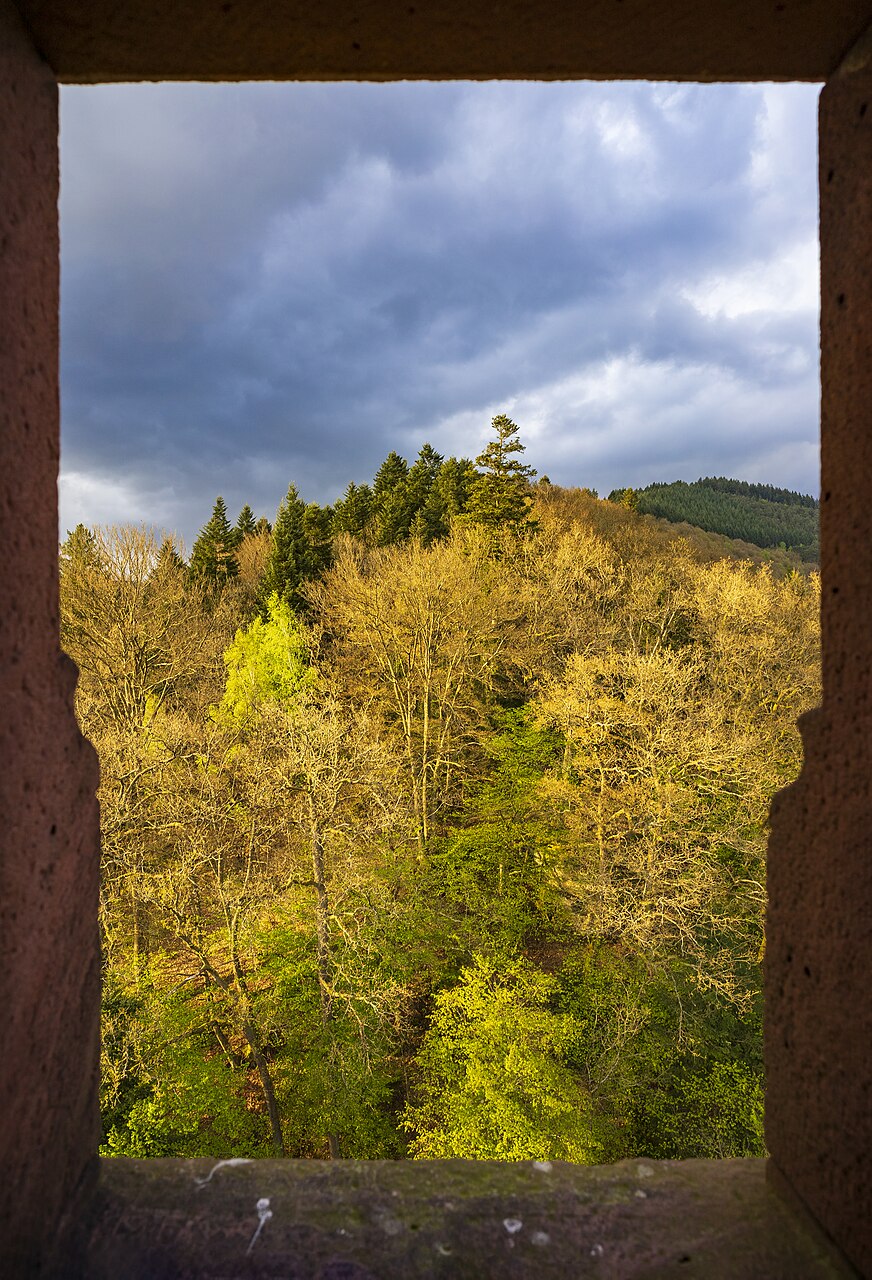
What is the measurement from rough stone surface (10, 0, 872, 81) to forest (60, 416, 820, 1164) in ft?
36.2

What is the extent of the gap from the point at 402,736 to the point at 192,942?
1122 centimetres

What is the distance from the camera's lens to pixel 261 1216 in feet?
4.12

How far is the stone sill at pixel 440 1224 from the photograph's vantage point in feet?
3.80

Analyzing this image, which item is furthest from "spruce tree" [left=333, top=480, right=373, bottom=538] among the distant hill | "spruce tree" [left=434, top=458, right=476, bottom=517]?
the distant hill

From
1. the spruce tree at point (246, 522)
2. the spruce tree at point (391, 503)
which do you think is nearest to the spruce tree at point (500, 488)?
the spruce tree at point (391, 503)

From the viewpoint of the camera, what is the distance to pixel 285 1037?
13.2 meters

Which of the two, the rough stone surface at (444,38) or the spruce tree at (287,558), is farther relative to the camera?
the spruce tree at (287,558)

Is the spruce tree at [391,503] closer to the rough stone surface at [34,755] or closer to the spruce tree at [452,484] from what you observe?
the spruce tree at [452,484]

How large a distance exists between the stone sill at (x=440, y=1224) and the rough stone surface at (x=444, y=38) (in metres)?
2.26

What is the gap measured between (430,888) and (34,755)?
18437mm

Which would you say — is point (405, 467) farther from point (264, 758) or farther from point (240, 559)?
point (264, 758)

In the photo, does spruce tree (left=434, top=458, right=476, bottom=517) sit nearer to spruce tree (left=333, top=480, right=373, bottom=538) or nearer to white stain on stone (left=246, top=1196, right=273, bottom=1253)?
spruce tree (left=333, top=480, right=373, bottom=538)

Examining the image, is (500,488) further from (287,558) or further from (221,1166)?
(221,1166)

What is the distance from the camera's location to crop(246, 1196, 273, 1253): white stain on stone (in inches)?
47.3
